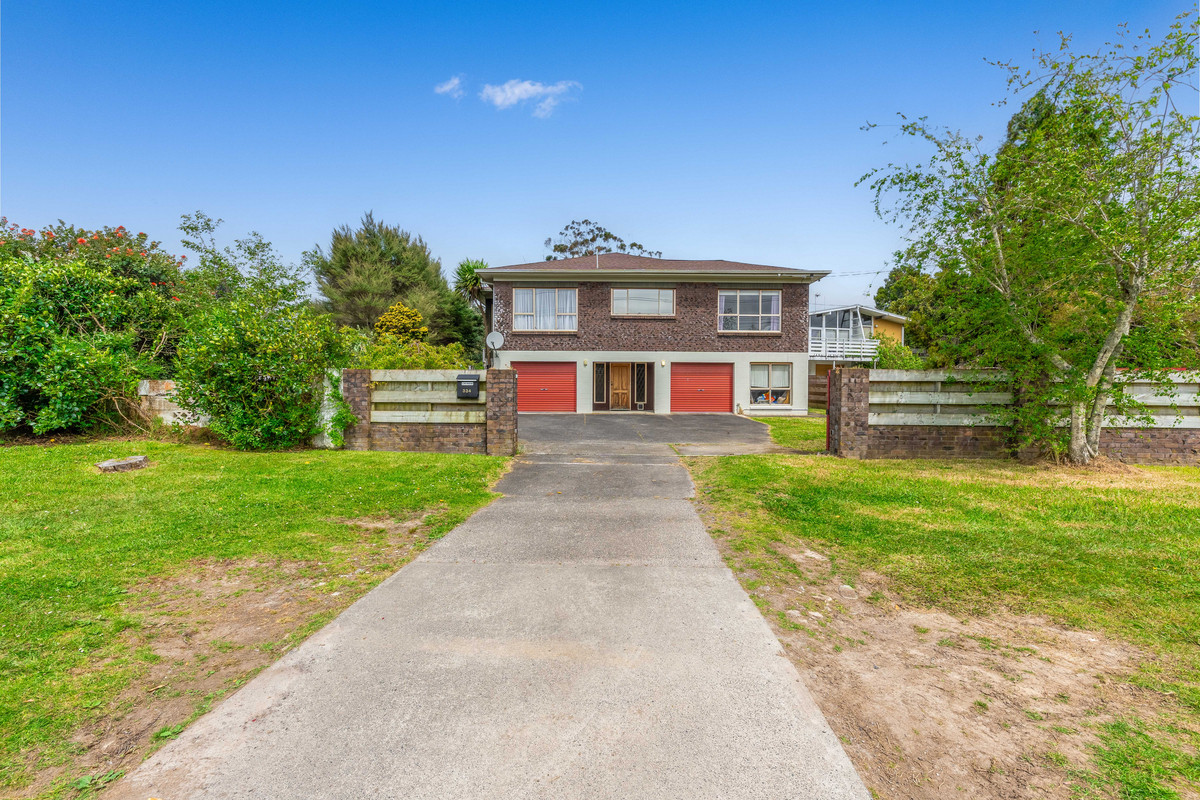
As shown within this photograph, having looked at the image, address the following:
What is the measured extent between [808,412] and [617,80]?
48.5 ft

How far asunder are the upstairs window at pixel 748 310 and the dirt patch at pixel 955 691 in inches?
743

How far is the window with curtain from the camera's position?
21516 mm

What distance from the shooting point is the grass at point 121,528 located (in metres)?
2.48

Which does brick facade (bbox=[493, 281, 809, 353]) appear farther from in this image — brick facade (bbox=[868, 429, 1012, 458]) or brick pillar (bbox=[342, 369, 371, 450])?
brick facade (bbox=[868, 429, 1012, 458])

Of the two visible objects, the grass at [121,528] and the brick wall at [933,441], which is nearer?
the grass at [121,528]

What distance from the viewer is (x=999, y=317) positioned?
838 cm

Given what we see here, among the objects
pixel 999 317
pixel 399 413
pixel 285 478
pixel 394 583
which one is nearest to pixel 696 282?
pixel 999 317

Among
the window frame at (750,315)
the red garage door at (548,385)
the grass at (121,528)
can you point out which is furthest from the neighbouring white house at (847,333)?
the grass at (121,528)

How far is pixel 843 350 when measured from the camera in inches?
1057

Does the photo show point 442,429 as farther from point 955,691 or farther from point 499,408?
point 955,691

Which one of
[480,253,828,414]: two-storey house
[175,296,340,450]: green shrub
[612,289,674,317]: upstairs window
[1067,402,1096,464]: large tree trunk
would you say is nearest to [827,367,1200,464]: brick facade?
[1067,402,1096,464]: large tree trunk

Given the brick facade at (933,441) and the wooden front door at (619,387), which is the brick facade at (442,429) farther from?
the wooden front door at (619,387)

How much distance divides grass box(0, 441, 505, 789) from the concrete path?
1.84 ft

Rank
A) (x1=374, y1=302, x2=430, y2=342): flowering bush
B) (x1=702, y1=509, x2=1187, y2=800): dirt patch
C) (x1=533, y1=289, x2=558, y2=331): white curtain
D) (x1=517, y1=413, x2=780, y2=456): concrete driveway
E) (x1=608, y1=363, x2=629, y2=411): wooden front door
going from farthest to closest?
(x1=374, y1=302, x2=430, y2=342): flowering bush < (x1=608, y1=363, x2=629, y2=411): wooden front door < (x1=533, y1=289, x2=558, y2=331): white curtain < (x1=517, y1=413, x2=780, y2=456): concrete driveway < (x1=702, y1=509, x2=1187, y2=800): dirt patch
